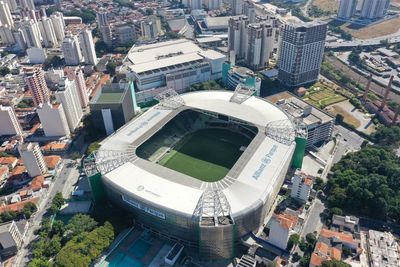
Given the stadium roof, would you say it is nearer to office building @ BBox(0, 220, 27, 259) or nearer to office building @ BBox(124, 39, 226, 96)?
office building @ BBox(0, 220, 27, 259)

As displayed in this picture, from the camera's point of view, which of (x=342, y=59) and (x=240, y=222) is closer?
(x=240, y=222)

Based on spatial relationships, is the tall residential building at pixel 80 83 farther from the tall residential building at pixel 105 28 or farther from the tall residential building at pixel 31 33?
the tall residential building at pixel 31 33

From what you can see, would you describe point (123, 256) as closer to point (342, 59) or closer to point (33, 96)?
point (33, 96)

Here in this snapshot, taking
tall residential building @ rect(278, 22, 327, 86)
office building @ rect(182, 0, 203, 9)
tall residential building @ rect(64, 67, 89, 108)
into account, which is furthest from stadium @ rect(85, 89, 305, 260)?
office building @ rect(182, 0, 203, 9)

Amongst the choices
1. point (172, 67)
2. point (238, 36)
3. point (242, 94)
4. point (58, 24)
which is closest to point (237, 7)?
point (238, 36)

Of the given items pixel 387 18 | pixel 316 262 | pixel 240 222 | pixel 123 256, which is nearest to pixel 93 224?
pixel 123 256

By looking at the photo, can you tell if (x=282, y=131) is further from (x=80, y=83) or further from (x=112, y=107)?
(x=80, y=83)

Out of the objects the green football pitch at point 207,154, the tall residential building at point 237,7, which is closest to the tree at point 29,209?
the green football pitch at point 207,154
